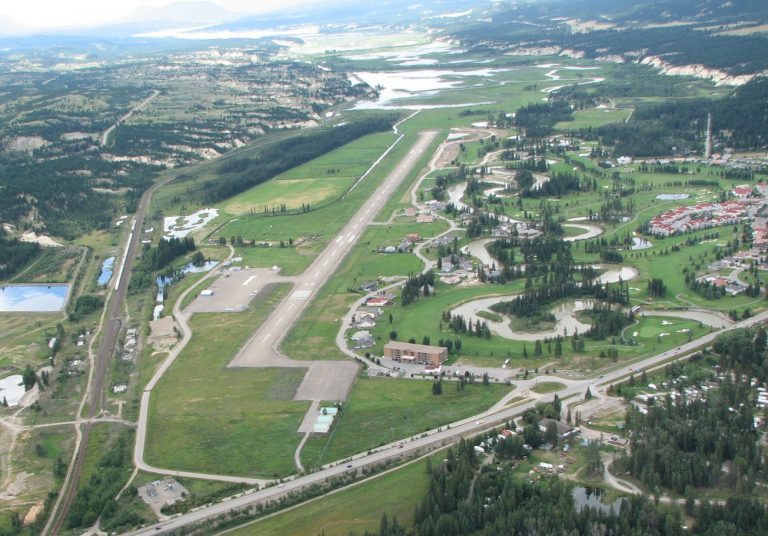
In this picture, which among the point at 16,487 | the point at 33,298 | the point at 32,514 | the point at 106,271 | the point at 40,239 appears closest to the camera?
the point at 32,514

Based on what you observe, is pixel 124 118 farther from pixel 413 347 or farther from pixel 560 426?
pixel 560 426

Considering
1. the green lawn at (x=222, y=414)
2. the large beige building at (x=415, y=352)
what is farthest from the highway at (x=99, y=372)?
the large beige building at (x=415, y=352)

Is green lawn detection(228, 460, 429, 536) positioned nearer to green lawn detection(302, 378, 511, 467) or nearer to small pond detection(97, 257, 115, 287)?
green lawn detection(302, 378, 511, 467)

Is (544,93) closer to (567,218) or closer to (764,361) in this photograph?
(567,218)

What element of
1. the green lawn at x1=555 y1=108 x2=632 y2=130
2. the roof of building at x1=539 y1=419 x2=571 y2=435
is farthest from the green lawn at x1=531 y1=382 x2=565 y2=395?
the green lawn at x1=555 y1=108 x2=632 y2=130

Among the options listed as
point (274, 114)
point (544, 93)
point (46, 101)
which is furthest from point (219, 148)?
point (544, 93)

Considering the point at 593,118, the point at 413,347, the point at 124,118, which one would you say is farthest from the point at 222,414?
the point at 124,118
